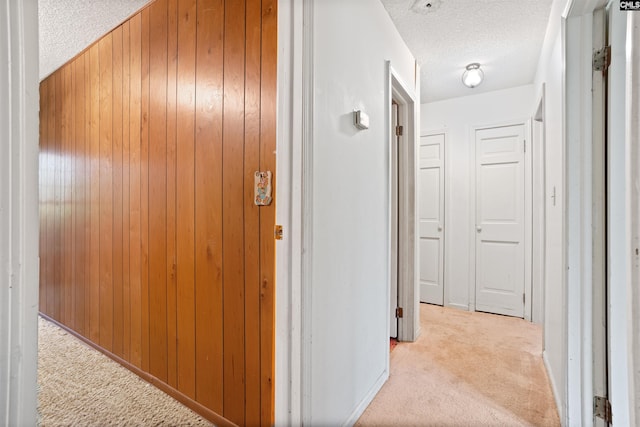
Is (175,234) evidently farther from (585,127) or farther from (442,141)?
(442,141)

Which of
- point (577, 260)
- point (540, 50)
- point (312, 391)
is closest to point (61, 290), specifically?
point (312, 391)

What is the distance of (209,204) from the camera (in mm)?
1616

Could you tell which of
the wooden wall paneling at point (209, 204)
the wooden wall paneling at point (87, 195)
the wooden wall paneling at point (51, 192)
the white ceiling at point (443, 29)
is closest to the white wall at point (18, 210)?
the wooden wall paneling at point (209, 204)

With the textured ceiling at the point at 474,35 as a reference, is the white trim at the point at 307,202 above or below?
below

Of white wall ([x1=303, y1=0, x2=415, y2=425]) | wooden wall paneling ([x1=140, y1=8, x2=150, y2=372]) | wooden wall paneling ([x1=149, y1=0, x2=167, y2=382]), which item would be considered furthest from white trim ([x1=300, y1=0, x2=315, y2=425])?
wooden wall paneling ([x1=140, y1=8, x2=150, y2=372])

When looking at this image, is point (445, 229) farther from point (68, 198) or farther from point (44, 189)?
point (44, 189)

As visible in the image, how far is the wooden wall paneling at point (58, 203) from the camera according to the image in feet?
8.91

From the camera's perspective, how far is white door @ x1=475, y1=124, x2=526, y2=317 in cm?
325

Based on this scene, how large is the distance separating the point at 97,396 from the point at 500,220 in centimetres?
375

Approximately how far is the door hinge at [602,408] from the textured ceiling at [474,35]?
2.26m

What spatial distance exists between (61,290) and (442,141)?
4.14 meters

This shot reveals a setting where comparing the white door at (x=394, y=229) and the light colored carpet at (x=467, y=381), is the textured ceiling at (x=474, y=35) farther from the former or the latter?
the light colored carpet at (x=467, y=381)

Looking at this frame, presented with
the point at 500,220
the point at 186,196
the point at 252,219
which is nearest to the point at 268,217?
the point at 252,219

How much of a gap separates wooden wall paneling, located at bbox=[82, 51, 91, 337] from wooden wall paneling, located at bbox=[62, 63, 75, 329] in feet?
0.91
